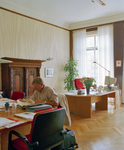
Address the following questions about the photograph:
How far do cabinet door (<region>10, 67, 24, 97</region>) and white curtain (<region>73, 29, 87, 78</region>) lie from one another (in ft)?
11.3

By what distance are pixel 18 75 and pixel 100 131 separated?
331cm

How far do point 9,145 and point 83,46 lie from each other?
6.86m

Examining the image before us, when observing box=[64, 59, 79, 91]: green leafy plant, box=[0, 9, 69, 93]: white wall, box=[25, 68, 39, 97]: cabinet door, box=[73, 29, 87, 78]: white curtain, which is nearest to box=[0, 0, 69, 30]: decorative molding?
box=[0, 9, 69, 93]: white wall

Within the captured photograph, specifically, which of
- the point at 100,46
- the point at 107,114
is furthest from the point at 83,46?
the point at 107,114

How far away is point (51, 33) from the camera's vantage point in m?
7.49

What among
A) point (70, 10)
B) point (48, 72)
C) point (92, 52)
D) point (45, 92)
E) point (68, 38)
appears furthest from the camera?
point (68, 38)

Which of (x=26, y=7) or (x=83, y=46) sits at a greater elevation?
(x=26, y=7)

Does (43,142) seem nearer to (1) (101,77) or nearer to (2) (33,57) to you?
(2) (33,57)

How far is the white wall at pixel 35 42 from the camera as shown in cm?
572

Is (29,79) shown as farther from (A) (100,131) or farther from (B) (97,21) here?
(B) (97,21)

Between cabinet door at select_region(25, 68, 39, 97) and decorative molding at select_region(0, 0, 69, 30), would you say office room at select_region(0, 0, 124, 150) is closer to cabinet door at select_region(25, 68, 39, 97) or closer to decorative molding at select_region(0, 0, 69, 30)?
decorative molding at select_region(0, 0, 69, 30)

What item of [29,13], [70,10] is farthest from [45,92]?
[70,10]

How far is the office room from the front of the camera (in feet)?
17.0

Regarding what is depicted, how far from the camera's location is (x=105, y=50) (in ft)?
24.6
